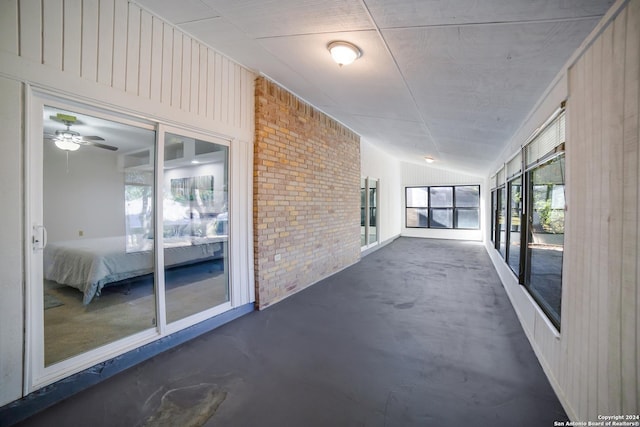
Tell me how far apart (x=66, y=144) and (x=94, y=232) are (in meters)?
0.88

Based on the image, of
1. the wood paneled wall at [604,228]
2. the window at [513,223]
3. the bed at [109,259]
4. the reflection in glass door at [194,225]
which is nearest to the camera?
the wood paneled wall at [604,228]

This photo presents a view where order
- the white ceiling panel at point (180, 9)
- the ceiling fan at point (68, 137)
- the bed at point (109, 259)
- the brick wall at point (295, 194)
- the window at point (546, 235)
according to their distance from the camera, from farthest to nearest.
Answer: the brick wall at point (295, 194)
the bed at point (109, 259)
the window at point (546, 235)
the white ceiling panel at point (180, 9)
the ceiling fan at point (68, 137)

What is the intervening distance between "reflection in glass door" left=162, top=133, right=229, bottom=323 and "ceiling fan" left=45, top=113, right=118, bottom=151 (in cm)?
61

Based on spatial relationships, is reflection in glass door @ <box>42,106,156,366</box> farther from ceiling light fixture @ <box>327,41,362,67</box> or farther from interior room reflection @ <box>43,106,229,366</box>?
ceiling light fixture @ <box>327,41,362,67</box>

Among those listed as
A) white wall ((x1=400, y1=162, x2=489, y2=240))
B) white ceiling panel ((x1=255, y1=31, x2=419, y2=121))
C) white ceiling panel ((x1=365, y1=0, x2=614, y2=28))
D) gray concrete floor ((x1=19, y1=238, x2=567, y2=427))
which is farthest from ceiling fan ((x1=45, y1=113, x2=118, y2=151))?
white wall ((x1=400, y1=162, x2=489, y2=240))

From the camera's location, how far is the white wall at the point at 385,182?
777 cm

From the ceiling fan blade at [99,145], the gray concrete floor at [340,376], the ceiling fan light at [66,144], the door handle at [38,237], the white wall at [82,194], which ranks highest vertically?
the ceiling fan blade at [99,145]

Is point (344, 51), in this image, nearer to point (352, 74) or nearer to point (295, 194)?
point (352, 74)

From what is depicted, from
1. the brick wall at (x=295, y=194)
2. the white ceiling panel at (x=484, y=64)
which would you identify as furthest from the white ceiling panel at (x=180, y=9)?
the white ceiling panel at (x=484, y=64)

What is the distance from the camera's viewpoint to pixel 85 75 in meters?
2.07

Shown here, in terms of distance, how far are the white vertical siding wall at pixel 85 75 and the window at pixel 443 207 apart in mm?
9976

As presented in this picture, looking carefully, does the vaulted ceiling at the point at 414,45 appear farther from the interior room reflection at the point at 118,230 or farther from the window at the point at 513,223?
the interior room reflection at the point at 118,230

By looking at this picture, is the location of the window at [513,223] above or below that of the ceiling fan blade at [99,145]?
below

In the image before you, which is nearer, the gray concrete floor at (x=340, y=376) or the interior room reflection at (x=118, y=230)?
the gray concrete floor at (x=340, y=376)
